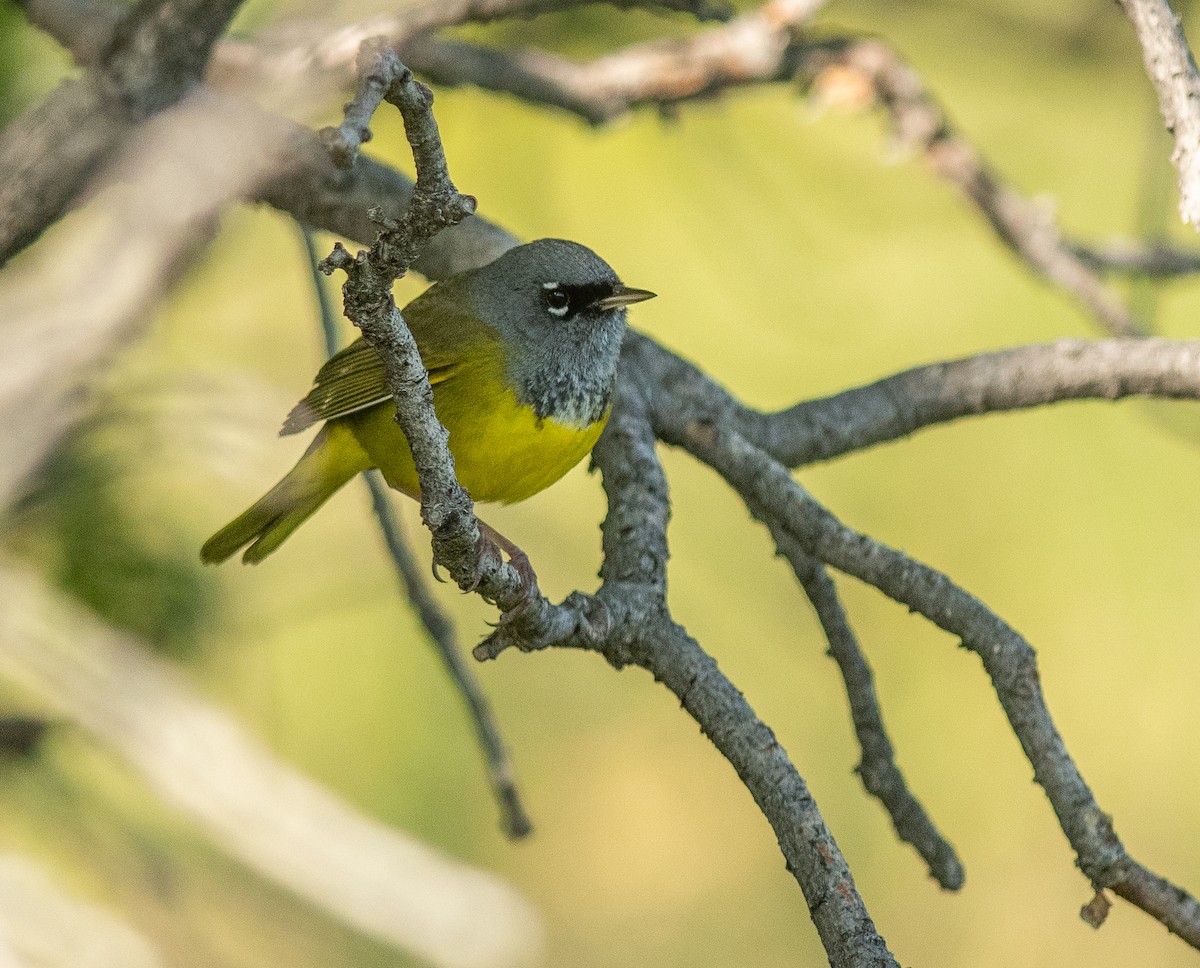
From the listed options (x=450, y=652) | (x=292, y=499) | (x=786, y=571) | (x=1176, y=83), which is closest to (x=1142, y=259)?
(x=786, y=571)

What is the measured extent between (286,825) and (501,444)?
1.08m

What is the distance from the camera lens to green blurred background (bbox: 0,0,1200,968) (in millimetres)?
4570

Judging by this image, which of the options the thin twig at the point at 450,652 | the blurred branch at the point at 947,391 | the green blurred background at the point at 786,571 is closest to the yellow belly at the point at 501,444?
the thin twig at the point at 450,652

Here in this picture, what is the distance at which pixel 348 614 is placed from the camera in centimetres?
475

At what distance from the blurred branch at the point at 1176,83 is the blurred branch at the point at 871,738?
962 mm

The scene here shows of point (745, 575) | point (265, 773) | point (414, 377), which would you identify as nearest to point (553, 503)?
point (745, 575)

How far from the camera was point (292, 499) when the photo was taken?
3557 mm

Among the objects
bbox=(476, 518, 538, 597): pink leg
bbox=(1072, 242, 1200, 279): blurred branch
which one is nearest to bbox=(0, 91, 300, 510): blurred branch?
bbox=(476, 518, 538, 597): pink leg

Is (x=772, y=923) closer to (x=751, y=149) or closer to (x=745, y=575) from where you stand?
(x=745, y=575)

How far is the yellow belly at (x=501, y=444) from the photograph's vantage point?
303 cm

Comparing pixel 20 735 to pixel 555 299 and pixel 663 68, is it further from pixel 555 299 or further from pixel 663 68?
pixel 663 68

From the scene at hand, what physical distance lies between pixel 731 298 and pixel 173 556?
266 centimetres

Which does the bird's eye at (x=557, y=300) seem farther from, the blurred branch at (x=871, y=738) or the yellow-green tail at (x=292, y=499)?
the blurred branch at (x=871, y=738)

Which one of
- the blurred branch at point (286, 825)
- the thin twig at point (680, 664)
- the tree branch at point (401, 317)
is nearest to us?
the tree branch at point (401, 317)
